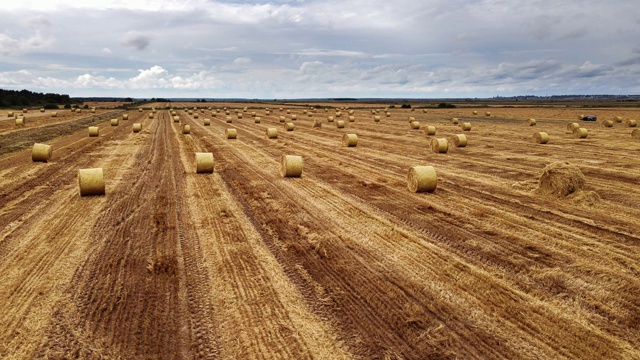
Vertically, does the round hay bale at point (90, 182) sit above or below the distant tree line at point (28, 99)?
below

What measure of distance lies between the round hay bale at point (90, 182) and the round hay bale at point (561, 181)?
1318 centimetres

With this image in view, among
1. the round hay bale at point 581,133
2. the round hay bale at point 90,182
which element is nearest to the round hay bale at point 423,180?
the round hay bale at point 90,182

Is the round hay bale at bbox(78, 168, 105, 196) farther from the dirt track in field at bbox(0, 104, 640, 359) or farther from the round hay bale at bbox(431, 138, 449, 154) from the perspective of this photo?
the round hay bale at bbox(431, 138, 449, 154)

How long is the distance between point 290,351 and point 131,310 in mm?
2496

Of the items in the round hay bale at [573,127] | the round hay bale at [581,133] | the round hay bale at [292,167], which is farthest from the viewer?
the round hay bale at [573,127]

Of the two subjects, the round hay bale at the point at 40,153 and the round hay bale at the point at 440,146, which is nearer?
the round hay bale at the point at 40,153

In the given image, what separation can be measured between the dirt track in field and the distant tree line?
9988cm

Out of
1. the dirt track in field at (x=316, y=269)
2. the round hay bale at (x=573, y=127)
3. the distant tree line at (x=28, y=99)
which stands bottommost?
the dirt track in field at (x=316, y=269)

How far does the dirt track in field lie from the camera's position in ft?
17.5

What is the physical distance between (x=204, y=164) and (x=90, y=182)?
14.5ft

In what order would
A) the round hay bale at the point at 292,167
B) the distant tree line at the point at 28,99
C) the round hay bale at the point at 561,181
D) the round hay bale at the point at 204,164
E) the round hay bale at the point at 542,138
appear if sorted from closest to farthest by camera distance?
the round hay bale at the point at 561,181 < the round hay bale at the point at 292,167 < the round hay bale at the point at 204,164 < the round hay bale at the point at 542,138 < the distant tree line at the point at 28,99

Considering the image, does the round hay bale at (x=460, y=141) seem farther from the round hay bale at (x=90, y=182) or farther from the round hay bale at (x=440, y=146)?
the round hay bale at (x=90, y=182)

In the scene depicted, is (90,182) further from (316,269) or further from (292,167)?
(316,269)

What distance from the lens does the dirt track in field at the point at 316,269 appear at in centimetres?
535
